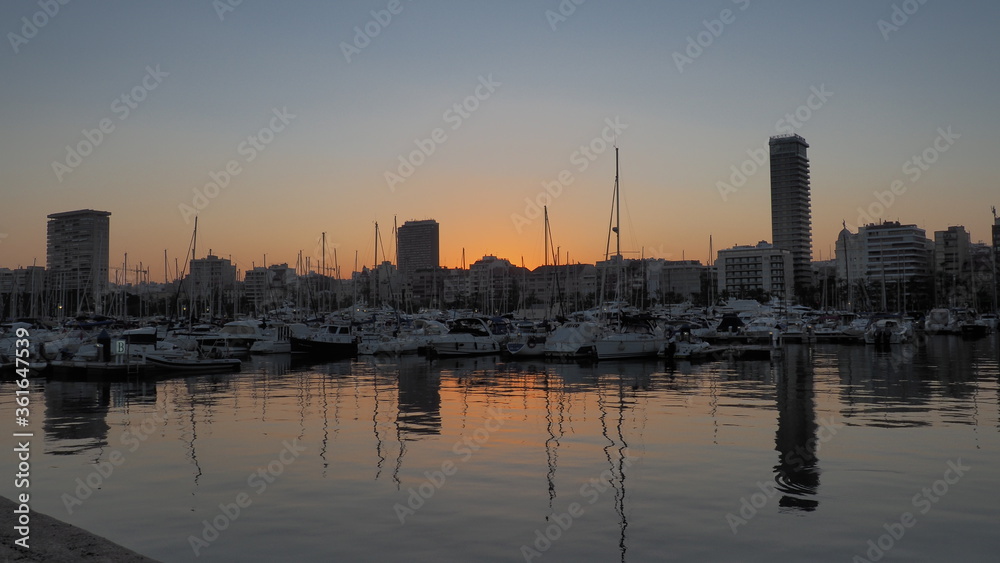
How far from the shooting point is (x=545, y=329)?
252 ft

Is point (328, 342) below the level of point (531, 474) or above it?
above

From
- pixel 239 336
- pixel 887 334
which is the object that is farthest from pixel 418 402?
pixel 887 334

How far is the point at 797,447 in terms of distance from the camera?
57.1 feet

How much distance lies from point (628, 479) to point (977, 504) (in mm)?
5652

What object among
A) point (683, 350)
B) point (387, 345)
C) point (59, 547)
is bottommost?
point (59, 547)

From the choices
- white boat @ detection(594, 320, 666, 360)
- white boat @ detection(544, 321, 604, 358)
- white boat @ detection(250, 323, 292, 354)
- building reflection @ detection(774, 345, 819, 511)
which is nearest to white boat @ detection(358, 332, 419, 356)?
white boat @ detection(250, 323, 292, 354)

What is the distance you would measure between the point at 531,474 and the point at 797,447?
659 centimetres

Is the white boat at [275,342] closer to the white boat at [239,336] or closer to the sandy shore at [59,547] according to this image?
the white boat at [239,336]

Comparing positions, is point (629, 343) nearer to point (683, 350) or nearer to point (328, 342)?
point (683, 350)

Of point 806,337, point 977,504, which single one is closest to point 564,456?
point 977,504

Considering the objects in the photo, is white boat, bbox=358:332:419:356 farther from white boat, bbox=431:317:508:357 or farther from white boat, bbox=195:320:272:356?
white boat, bbox=195:320:272:356

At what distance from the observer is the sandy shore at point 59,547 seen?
26.9 ft

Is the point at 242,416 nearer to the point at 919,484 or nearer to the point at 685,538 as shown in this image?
the point at 685,538

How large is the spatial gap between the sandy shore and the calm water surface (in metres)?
0.28
